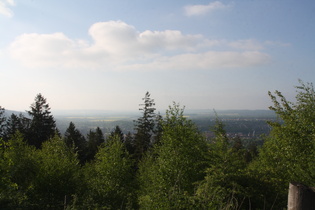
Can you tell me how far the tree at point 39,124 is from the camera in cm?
4484

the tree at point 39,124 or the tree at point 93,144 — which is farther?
the tree at point 93,144

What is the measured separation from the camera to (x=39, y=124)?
4572 centimetres

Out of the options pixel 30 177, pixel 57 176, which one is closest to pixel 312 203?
pixel 57 176

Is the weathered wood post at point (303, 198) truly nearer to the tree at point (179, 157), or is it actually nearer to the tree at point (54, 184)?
the tree at point (179, 157)

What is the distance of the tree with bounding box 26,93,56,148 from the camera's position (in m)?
44.8

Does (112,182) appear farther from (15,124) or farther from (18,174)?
(15,124)

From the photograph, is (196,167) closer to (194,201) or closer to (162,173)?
(162,173)

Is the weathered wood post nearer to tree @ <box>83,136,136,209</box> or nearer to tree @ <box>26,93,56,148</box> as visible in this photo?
tree @ <box>83,136,136,209</box>

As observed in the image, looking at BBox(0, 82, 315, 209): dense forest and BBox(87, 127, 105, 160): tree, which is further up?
BBox(0, 82, 315, 209): dense forest

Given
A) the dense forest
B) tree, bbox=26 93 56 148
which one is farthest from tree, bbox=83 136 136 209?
tree, bbox=26 93 56 148

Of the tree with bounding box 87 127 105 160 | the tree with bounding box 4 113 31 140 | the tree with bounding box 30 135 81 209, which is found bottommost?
the tree with bounding box 87 127 105 160

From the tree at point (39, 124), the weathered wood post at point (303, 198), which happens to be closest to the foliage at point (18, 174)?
the weathered wood post at point (303, 198)

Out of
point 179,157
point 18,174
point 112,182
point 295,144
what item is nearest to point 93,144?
point 18,174

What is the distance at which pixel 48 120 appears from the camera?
47250 millimetres
